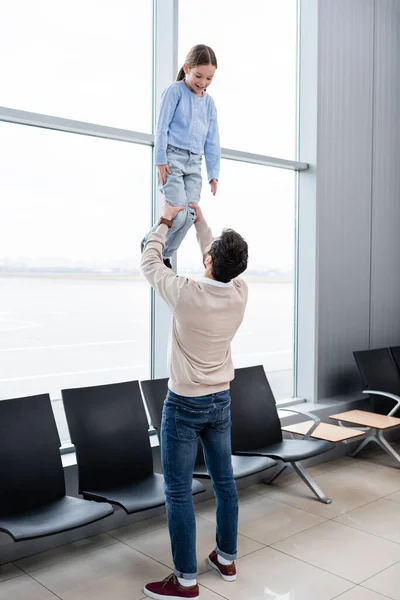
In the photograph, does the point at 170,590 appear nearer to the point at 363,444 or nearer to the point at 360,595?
the point at 360,595

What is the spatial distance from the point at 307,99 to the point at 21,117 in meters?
3.00

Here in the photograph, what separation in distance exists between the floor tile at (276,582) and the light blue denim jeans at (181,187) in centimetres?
182

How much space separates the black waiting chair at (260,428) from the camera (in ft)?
14.4

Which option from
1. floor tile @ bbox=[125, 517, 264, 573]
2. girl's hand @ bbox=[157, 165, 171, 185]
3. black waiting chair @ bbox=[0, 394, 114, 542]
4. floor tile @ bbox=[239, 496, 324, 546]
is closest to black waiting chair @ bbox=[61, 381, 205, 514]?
black waiting chair @ bbox=[0, 394, 114, 542]

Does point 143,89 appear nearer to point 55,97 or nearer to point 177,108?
point 55,97

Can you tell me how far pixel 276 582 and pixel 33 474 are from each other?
1431mm

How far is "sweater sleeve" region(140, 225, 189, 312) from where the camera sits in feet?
9.72

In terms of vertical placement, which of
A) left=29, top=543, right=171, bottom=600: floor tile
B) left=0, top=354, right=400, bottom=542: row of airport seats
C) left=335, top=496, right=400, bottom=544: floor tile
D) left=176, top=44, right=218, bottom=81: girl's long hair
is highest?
left=176, top=44, right=218, bottom=81: girl's long hair

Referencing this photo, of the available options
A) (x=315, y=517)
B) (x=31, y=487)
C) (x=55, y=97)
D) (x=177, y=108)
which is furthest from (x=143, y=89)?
(x=315, y=517)

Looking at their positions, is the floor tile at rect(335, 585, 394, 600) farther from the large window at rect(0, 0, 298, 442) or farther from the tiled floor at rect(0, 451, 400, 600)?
the large window at rect(0, 0, 298, 442)

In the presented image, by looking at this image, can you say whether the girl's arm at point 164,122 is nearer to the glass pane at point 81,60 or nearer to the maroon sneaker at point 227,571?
the glass pane at point 81,60

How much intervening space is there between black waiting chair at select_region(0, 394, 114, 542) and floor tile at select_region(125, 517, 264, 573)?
1.70 ft

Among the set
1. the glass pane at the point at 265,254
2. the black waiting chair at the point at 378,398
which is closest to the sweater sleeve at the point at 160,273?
the glass pane at the point at 265,254

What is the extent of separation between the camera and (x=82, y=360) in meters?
4.62
